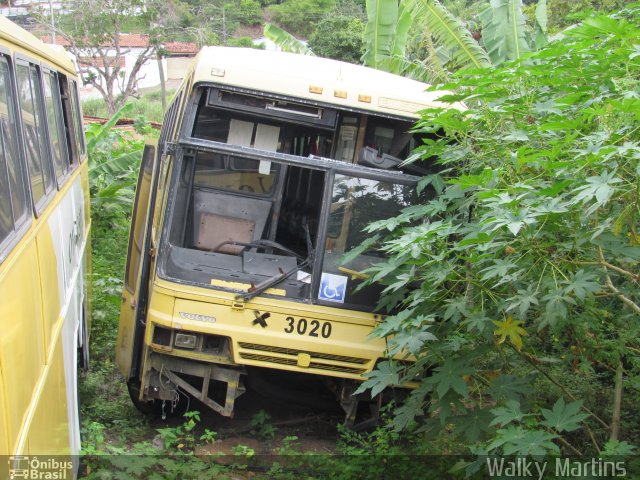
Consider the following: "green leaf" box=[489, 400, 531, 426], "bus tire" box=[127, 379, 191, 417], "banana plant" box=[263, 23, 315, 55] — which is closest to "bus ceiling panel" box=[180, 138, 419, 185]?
"bus tire" box=[127, 379, 191, 417]

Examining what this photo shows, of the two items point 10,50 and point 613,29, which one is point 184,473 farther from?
point 613,29

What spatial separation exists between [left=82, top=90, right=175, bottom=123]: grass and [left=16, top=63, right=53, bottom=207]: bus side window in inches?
1064

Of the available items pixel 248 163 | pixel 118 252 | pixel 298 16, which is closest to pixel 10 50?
pixel 248 163

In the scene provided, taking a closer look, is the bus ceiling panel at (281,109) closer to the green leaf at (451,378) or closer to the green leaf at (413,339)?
the green leaf at (413,339)

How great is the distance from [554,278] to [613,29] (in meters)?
1.48

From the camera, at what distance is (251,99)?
20.7 ft

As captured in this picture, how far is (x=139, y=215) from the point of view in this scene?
28.9 feet

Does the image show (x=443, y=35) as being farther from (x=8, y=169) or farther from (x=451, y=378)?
(x=8, y=169)

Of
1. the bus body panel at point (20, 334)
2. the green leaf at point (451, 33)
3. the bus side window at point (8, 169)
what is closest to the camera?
the bus body panel at point (20, 334)

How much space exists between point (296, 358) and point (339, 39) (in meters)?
34.3

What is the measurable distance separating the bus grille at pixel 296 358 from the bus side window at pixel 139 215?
212 centimetres

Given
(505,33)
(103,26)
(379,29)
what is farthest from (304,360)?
(103,26)

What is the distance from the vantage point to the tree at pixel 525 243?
3.96 m

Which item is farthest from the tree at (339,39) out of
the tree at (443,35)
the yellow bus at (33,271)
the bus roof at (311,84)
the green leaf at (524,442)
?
the green leaf at (524,442)
